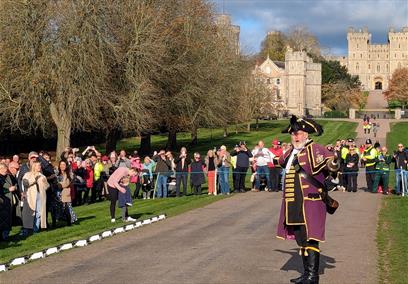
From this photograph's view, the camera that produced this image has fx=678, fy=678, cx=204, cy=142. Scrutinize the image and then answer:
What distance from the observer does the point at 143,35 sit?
136 ft

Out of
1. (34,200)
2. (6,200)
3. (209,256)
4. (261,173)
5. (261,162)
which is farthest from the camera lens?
(261,173)

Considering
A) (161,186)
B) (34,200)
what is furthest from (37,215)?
(161,186)

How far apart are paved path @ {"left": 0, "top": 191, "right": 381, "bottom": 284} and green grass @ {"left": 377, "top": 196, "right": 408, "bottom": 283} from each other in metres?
0.22

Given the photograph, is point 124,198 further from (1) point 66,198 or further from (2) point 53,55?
(2) point 53,55

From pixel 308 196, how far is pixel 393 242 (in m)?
4.94

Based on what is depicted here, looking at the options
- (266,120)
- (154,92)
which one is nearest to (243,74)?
(154,92)

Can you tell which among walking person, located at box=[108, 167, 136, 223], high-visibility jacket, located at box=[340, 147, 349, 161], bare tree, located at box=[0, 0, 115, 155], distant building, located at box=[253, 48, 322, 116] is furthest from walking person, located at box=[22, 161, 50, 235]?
distant building, located at box=[253, 48, 322, 116]

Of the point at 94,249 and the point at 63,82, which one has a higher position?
the point at 63,82

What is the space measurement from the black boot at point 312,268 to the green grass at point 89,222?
589cm

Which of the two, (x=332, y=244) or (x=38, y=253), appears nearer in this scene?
(x=38, y=253)

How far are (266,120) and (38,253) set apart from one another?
8948cm

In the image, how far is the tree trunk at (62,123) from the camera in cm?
3888

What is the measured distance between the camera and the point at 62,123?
129 ft

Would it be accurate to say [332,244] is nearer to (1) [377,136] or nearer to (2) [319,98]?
(1) [377,136]
